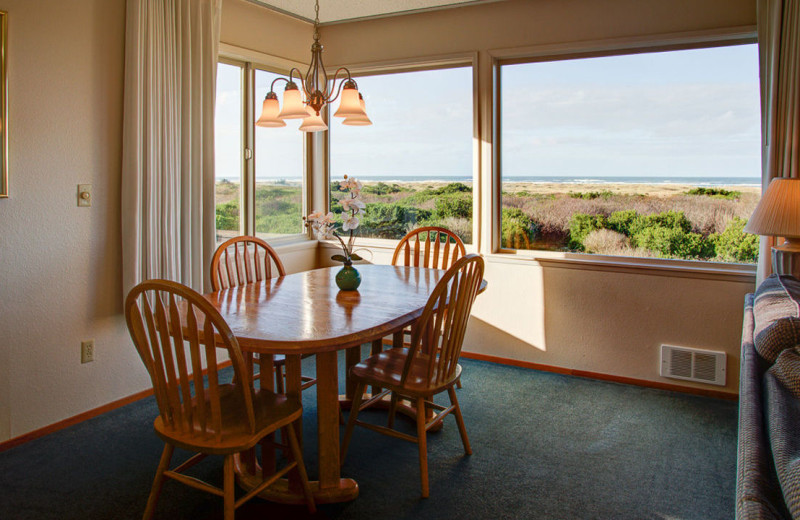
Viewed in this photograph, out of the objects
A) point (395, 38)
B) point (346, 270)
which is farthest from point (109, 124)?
point (395, 38)

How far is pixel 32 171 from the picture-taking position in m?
2.78

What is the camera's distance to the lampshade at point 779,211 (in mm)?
2639

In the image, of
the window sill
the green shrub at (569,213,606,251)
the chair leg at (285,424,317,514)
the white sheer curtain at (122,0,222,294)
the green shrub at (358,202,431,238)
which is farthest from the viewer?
the green shrub at (358,202,431,238)

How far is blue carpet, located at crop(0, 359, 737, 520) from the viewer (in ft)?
7.38

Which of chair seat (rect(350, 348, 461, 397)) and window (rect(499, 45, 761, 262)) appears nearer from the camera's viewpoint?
chair seat (rect(350, 348, 461, 397))

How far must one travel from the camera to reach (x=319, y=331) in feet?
6.84

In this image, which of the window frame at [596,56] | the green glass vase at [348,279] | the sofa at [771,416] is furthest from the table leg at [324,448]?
the window frame at [596,56]

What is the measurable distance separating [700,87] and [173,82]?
304 centimetres

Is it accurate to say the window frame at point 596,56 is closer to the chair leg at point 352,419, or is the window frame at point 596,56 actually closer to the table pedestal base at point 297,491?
the chair leg at point 352,419

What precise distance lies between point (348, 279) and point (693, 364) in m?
2.14

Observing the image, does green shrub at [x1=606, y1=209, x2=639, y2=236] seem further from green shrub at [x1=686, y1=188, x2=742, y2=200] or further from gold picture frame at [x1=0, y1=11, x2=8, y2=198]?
gold picture frame at [x1=0, y1=11, x2=8, y2=198]

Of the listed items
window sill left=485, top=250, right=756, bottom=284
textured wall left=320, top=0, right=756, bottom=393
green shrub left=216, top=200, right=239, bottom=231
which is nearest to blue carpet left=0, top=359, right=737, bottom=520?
textured wall left=320, top=0, right=756, bottom=393

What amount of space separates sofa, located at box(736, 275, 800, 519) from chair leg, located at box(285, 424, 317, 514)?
4.63 feet

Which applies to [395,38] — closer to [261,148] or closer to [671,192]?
[261,148]
